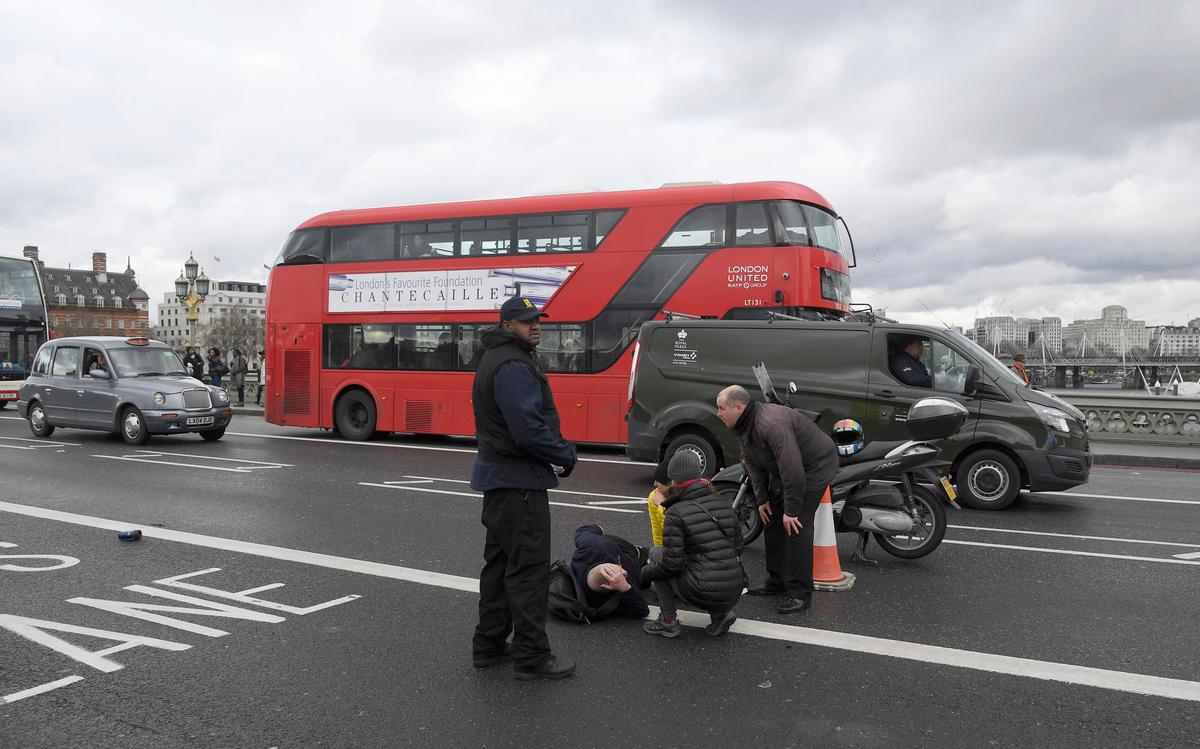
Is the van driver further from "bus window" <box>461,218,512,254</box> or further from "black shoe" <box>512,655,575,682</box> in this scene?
"bus window" <box>461,218,512,254</box>

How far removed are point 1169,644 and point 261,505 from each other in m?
8.05

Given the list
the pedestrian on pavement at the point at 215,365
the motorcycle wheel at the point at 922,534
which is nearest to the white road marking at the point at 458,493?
the motorcycle wheel at the point at 922,534

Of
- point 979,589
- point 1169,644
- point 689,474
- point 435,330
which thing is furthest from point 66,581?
point 435,330

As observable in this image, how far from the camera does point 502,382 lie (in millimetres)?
4133

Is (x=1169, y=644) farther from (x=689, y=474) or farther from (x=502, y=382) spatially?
(x=502, y=382)

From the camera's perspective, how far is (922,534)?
6773 millimetres

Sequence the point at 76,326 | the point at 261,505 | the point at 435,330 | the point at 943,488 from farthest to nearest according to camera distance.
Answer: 1. the point at 76,326
2. the point at 435,330
3. the point at 261,505
4. the point at 943,488

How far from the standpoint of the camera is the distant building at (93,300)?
111812 millimetres

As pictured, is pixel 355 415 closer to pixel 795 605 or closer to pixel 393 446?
pixel 393 446

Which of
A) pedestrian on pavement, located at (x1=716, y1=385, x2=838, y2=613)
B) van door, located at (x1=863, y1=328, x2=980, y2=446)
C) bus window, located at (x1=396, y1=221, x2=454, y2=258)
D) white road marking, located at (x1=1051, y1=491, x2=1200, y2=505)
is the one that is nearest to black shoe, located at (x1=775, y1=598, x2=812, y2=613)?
pedestrian on pavement, located at (x1=716, y1=385, x2=838, y2=613)

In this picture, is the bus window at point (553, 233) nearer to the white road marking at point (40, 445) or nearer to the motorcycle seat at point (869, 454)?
the motorcycle seat at point (869, 454)

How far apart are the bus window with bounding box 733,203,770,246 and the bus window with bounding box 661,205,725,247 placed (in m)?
0.26

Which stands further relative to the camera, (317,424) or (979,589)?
(317,424)

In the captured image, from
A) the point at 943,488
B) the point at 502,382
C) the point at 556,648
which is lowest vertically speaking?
the point at 556,648
